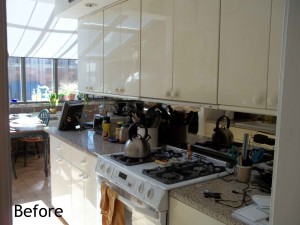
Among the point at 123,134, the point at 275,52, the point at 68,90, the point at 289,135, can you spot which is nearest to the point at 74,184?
the point at 123,134

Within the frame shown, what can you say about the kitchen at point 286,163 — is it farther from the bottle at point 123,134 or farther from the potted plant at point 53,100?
the potted plant at point 53,100

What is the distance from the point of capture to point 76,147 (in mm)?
2559

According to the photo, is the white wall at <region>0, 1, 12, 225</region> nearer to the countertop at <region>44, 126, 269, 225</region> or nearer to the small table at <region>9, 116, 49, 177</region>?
the countertop at <region>44, 126, 269, 225</region>

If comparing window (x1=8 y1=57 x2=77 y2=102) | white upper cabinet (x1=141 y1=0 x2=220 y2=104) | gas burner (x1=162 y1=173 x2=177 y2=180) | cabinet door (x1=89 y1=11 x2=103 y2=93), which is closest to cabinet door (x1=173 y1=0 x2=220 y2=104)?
white upper cabinet (x1=141 y1=0 x2=220 y2=104)

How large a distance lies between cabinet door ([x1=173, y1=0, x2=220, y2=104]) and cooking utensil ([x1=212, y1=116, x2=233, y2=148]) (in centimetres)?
34

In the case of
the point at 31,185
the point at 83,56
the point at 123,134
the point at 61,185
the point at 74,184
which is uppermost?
the point at 83,56

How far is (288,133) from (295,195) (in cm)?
22

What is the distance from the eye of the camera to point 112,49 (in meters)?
2.73

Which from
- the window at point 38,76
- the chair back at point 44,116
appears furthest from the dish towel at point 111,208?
the window at point 38,76

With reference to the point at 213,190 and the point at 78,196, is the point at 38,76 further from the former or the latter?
the point at 213,190

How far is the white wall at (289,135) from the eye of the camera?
0.88m

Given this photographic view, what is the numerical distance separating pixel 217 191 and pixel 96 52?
6.63 feet

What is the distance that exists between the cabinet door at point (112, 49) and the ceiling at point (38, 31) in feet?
6.52

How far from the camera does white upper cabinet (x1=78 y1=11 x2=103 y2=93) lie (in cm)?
293
